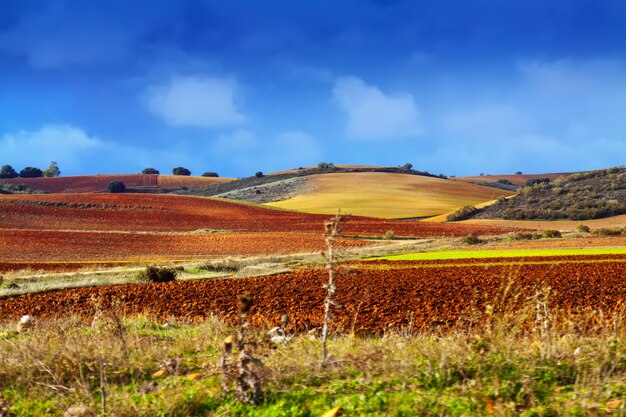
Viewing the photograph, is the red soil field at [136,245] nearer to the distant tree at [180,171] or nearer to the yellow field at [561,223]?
the yellow field at [561,223]

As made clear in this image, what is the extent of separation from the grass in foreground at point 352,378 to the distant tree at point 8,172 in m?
159

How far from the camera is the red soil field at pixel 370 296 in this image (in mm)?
15031

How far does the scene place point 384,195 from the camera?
11212 centimetres

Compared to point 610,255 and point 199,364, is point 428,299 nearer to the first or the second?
point 199,364

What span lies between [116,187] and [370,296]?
377ft

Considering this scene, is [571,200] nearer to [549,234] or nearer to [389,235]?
[549,234]

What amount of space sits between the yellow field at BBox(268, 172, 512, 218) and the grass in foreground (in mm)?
81757

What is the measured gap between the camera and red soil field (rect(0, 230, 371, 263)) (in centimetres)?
4306

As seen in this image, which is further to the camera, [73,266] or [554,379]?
[73,266]

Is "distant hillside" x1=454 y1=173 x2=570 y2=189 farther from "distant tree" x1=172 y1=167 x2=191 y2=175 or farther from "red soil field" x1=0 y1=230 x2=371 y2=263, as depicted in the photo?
"red soil field" x1=0 y1=230 x2=371 y2=263

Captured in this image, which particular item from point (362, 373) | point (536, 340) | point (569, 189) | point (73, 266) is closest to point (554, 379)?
point (536, 340)

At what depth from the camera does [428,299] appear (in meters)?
18.8

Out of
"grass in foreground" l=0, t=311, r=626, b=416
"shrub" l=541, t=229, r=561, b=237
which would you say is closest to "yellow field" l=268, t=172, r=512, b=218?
"shrub" l=541, t=229, r=561, b=237

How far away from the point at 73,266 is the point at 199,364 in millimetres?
30792
